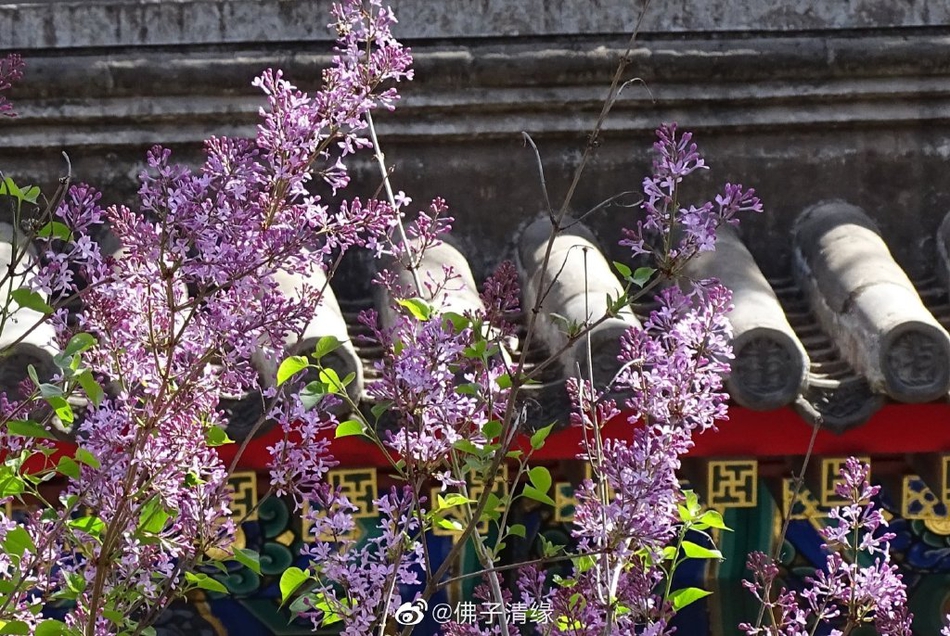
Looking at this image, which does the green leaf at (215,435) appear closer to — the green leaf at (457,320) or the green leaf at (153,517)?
the green leaf at (153,517)

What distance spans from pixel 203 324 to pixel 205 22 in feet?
5.85

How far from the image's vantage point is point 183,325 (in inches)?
57.2

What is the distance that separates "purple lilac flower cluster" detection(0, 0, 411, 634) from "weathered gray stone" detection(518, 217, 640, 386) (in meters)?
0.75

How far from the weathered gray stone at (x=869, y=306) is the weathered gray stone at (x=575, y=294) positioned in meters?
0.40

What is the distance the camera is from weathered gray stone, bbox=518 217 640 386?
244 cm

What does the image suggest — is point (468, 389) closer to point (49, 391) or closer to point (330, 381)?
point (330, 381)

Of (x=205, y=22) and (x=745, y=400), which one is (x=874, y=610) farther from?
(x=205, y=22)

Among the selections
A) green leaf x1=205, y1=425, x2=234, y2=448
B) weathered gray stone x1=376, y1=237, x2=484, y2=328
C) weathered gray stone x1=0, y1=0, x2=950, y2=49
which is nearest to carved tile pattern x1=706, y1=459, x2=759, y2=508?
weathered gray stone x1=376, y1=237, x2=484, y2=328

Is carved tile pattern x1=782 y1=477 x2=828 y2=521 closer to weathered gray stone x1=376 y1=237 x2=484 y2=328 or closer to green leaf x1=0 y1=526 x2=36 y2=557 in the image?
weathered gray stone x1=376 y1=237 x2=484 y2=328

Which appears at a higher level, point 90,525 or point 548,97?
point 548,97

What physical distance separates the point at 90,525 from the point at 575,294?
1.33 metres

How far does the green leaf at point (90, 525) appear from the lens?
153 cm

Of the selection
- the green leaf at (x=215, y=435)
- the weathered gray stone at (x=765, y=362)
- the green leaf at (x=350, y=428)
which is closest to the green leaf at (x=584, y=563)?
the green leaf at (x=350, y=428)

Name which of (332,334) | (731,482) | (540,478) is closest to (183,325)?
(540,478)
